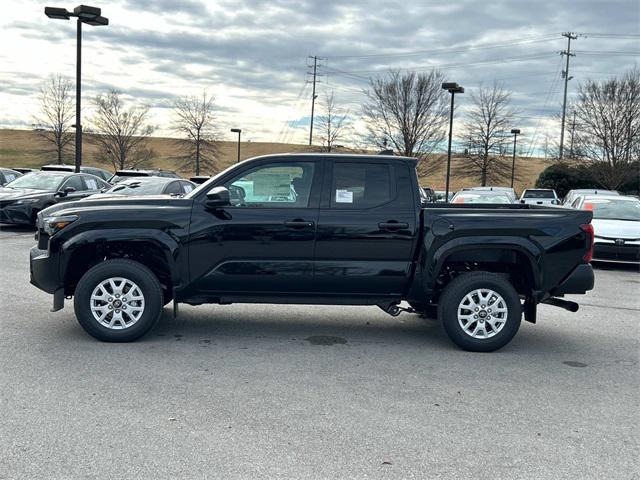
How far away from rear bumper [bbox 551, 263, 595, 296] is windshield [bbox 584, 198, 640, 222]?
802 centimetres

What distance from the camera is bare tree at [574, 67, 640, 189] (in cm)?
4141

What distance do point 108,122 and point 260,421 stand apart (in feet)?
173

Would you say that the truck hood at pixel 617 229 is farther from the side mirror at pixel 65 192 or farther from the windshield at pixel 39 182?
the windshield at pixel 39 182

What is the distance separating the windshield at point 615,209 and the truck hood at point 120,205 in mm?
10525

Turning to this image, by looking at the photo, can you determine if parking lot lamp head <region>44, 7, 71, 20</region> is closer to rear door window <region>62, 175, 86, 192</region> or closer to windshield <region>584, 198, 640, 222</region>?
rear door window <region>62, 175, 86, 192</region>

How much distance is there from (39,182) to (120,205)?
507 inches

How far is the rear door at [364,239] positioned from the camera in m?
6.33

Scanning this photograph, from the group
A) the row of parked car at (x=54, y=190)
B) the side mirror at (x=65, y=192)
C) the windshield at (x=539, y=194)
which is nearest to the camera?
the row of parked car at (x=54, y=190)

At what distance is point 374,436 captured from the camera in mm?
4160

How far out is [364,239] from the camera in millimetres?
6340

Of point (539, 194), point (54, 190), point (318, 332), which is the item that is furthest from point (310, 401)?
point (539, 194)

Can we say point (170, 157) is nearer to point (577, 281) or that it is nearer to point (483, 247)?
point (483, 247)

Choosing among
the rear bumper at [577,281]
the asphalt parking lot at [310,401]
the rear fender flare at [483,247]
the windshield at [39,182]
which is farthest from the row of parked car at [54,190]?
the rear bumper at [577,281]

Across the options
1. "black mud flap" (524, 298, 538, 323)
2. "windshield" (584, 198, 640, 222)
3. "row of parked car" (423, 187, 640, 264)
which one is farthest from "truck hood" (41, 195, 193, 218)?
"windshield" (584, 198, 640, 222)
